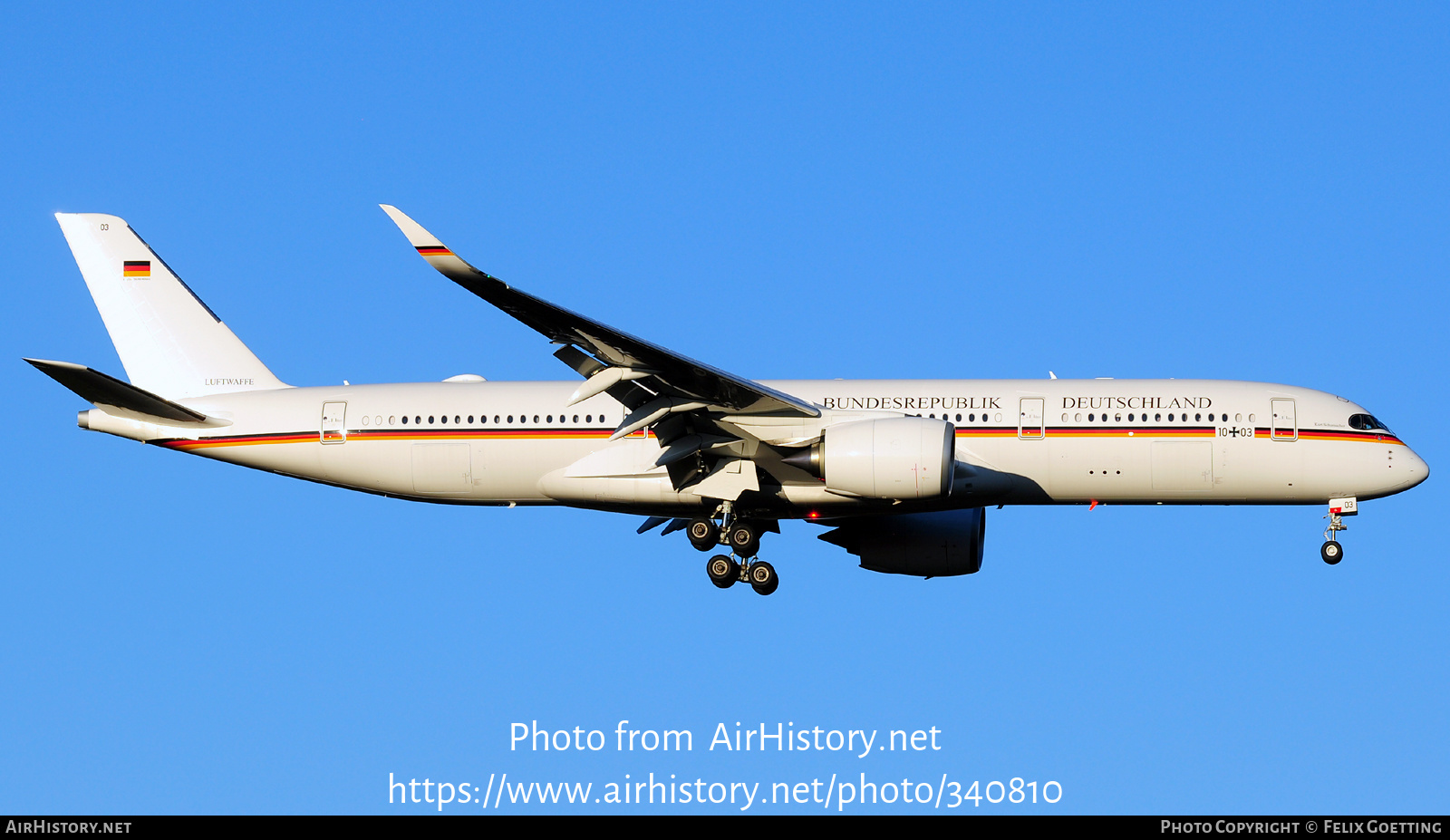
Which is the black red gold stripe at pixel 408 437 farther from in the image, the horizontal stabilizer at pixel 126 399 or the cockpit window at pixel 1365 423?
the cockpit window at pixel 1365 423

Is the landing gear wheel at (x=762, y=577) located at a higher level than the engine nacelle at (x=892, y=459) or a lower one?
lower

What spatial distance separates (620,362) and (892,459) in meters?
5.14

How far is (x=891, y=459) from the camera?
97.5 feet

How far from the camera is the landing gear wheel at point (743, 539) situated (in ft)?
105

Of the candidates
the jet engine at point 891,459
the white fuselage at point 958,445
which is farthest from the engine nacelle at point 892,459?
the white fuselage at point 958,445

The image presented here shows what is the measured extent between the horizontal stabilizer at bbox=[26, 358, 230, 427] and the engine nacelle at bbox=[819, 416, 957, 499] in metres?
13.2

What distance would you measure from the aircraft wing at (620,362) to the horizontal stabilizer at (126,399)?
9441 mm

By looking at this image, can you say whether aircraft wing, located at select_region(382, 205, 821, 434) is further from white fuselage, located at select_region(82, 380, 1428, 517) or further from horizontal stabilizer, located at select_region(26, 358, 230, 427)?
horizontal stabilizer, located at select_region(26, 358, 230, 427)

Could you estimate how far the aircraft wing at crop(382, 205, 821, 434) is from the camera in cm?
2509

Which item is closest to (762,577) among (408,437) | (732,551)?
(732,551)

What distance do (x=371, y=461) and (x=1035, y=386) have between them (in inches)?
528

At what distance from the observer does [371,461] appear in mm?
33938
